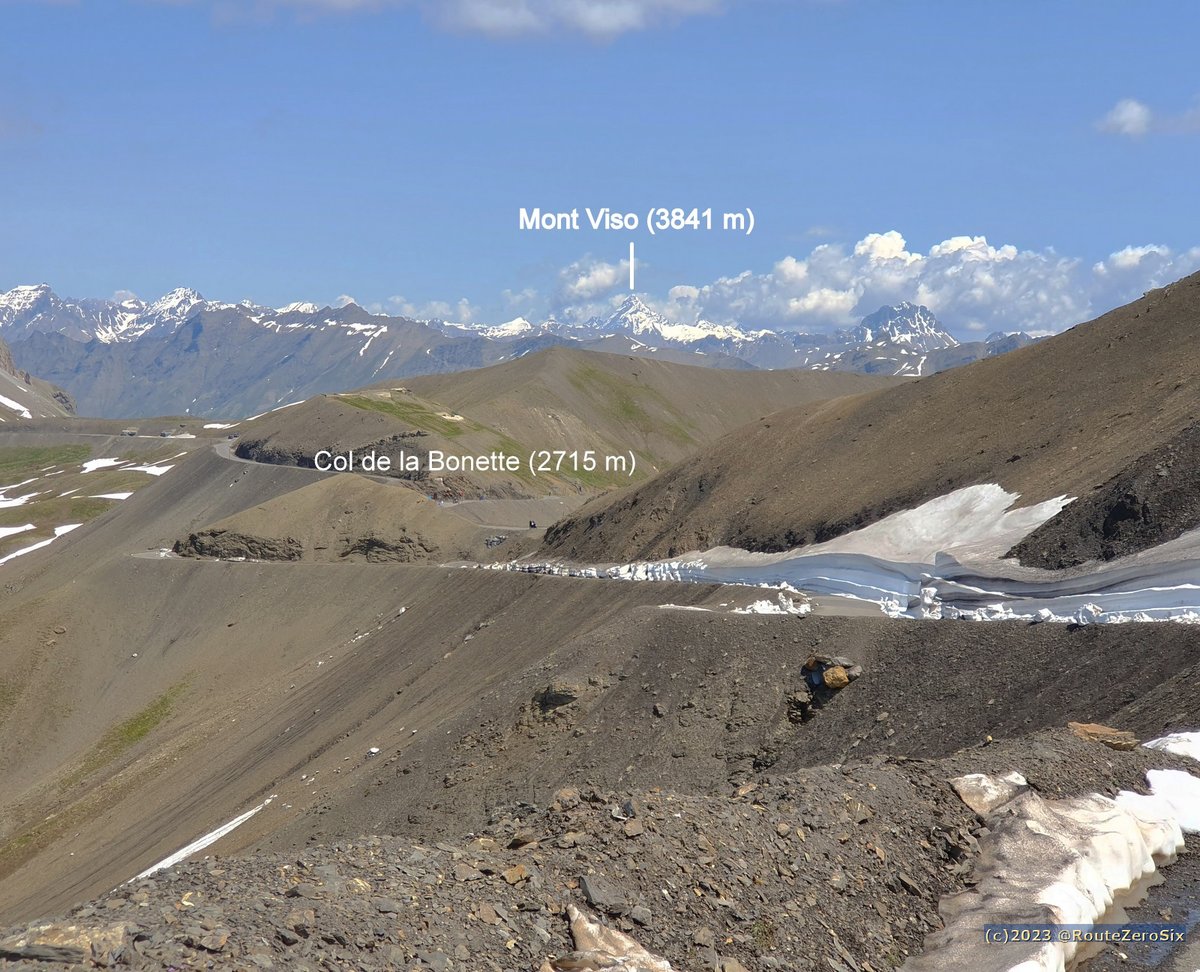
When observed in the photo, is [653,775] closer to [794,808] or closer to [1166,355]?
[794,808]

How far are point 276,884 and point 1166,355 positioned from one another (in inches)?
1818

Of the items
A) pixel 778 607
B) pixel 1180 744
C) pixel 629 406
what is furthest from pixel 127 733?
pixel 629 406

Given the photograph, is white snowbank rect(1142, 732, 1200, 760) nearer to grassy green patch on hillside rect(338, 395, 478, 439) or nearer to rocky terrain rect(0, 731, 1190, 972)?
rocky terrain rect(0, 731, 1190, 972)

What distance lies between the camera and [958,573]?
34.5m

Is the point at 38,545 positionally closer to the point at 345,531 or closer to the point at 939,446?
the point at 345,531

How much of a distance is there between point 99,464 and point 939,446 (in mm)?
169612

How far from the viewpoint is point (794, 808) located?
15148mm

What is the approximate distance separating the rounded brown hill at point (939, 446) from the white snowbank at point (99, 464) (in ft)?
461

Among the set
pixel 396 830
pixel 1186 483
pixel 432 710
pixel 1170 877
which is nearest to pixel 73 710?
pixel 432 710

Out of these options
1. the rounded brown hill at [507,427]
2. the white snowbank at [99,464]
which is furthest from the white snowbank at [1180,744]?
the white snowbank at [99,464]

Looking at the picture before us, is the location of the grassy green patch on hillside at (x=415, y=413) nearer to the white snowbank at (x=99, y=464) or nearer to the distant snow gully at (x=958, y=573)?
the white snowbank at (x=99, y=464)

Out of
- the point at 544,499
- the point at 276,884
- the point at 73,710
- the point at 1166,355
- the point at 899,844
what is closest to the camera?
the point at 276,884

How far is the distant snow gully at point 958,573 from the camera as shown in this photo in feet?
90.7

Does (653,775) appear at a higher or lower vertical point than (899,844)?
lower
